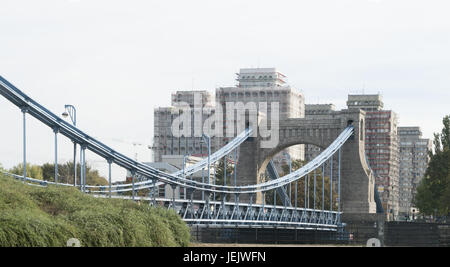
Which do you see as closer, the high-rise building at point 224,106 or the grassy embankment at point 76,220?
the grassy embankment at point 76,220

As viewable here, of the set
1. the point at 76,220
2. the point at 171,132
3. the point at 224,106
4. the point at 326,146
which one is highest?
the point at 224,106

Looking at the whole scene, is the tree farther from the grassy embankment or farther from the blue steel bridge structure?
the grassy embankment

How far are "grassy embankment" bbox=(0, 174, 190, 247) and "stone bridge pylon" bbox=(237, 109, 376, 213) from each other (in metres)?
50.8

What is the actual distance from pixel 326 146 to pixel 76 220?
59573 mm

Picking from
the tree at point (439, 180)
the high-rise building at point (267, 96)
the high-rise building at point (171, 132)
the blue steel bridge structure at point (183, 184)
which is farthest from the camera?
the high-rise building at point (171, 132)

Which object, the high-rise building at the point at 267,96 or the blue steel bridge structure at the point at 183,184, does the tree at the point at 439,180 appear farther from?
the high-rise building at the point at 267,96

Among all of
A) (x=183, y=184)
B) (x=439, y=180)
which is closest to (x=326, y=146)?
(x=439, y=180)

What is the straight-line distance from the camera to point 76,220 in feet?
92.2

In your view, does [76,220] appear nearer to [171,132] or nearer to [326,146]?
[326,146]

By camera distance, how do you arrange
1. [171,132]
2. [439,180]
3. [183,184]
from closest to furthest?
1. [183,184]
2. [439,180]
3. [171,132]

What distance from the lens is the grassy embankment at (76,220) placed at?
24.6 meters

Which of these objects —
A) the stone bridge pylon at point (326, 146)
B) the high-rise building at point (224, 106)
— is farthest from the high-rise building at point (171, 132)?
the stone bridge pylon at point (326, 146)

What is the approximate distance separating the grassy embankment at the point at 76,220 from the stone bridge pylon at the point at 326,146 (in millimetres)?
50756
